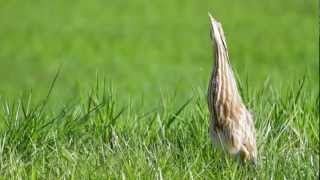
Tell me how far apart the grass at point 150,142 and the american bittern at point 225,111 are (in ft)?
0.29

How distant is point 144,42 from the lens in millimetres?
12680

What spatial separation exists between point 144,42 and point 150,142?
8105mm

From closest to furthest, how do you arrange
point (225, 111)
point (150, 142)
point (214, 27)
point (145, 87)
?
point (214, 27) → point (225, 111) → point (150, 142) → point (145, 87)

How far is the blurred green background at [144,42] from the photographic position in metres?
11.4

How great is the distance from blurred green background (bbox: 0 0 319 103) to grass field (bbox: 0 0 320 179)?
19mm

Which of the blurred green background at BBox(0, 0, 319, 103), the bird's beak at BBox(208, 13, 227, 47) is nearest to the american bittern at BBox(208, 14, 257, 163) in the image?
the bird's beak at BBox(208, 13, 227, 47)

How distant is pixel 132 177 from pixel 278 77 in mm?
7247

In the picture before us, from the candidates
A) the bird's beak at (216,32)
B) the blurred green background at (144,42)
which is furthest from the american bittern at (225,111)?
the blurred green background at (144,42)

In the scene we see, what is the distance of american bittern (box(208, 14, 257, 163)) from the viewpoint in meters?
4.07

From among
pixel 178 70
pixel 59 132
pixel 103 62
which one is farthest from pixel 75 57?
pixel 59 132

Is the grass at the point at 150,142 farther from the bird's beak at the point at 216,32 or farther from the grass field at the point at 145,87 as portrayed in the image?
the bird's beak at the point at 216,32

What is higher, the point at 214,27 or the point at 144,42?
the point at 214,27

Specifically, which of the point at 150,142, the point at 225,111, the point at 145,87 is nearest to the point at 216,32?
the point at 225,111

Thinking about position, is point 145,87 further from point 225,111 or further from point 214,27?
point 214,27
